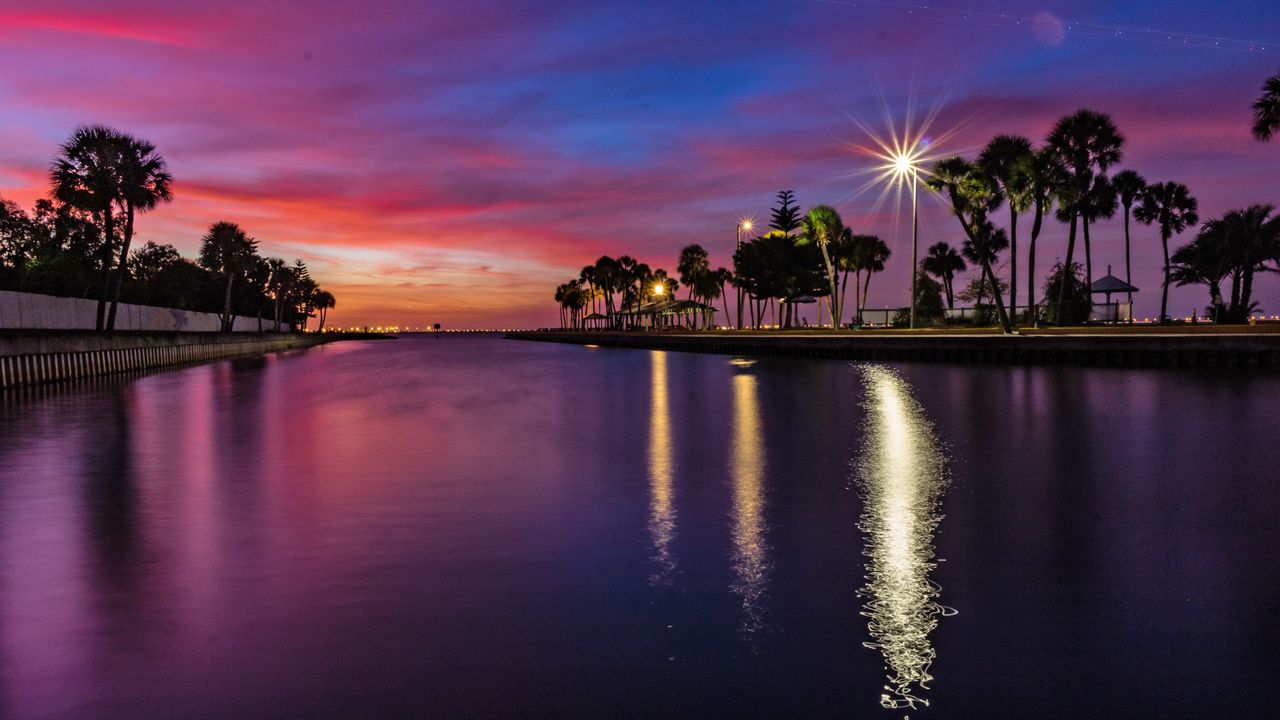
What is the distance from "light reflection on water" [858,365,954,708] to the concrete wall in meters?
43.1

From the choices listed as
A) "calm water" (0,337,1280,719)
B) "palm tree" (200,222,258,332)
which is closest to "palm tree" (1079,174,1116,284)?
"calm water" (0,337,1280,719)

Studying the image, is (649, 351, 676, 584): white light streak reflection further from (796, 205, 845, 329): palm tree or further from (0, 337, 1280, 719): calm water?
(796, 205, 845, 329): palm tree

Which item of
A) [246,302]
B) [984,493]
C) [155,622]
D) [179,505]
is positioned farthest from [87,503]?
[246,302]

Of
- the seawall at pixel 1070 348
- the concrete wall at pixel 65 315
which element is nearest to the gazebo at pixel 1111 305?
the seawall at pixel 1070 348

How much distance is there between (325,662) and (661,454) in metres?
10.5

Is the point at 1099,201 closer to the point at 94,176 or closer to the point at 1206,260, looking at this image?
the point at 1206,260

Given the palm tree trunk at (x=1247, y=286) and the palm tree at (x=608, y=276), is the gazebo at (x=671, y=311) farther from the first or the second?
the palm tree trunk at (x=1247, y=286)

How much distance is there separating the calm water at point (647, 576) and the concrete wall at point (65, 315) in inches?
1207

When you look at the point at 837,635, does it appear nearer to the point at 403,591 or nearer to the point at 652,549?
the point at 652,549

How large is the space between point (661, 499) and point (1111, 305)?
58.4 metres

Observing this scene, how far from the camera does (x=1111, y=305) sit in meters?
59.6

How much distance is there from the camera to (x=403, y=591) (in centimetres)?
701

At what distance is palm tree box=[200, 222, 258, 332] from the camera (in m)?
89.7

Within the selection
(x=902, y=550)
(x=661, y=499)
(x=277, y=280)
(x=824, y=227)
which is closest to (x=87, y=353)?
(x=661, y=499)
